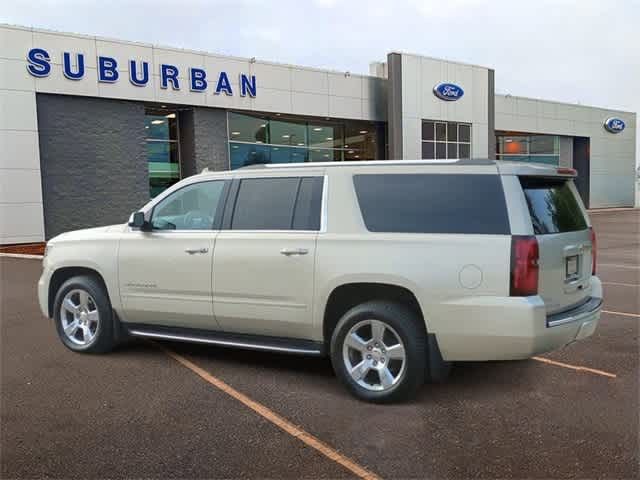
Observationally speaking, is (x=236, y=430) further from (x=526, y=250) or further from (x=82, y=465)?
(x=526, y=250)

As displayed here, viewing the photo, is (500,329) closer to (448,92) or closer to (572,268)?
(572,268)

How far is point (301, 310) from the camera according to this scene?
4773 mm

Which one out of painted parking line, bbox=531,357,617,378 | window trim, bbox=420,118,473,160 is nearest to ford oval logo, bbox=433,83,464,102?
window trim, bbox=420,118,473,160

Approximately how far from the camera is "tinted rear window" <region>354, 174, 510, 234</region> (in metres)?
4.22

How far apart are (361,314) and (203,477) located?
172 cm

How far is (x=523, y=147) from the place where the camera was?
37.5 metres

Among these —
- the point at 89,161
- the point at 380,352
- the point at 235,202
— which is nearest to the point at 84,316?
the point at 235,202

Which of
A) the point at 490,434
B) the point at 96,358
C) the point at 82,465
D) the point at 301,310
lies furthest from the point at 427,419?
the point at 96,358

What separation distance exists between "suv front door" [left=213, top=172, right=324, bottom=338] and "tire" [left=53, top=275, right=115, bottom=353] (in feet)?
4.53

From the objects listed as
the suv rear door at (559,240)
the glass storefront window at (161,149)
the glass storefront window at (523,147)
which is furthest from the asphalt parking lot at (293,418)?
the glass storefront window at (523,147)

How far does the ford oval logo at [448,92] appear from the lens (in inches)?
1116

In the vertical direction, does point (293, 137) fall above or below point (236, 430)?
above

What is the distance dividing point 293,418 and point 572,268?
239cm

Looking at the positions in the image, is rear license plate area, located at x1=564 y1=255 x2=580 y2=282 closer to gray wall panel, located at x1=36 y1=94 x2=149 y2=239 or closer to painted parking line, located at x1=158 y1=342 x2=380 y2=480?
painted parking line, located at x1=158 y1=342 x2=380 y2=480
